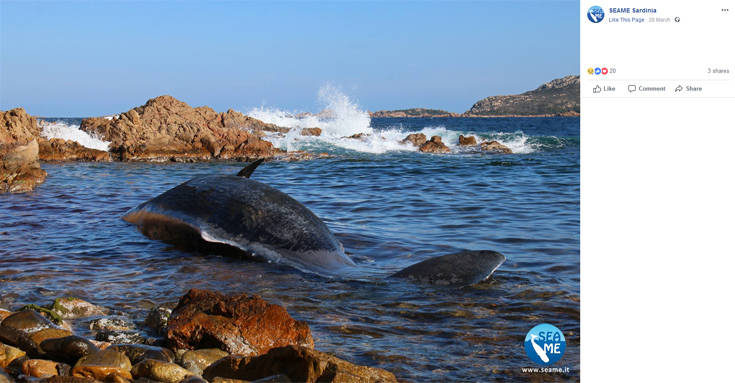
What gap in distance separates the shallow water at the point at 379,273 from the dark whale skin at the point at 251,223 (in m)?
0.18

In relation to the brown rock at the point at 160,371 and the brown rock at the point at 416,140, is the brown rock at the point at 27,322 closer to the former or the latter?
the brown rock at the point at 160,371

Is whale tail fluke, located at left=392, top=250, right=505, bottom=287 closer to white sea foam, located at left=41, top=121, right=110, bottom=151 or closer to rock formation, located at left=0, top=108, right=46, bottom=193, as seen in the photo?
rock formation, located at left=0, top=108, right=46, bottom=193

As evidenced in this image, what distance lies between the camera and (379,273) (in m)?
4.81

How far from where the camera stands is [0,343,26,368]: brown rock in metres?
2.99

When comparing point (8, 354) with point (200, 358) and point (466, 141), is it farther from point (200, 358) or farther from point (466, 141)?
point (466, 141)

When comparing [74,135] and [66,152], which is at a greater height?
[74,135]

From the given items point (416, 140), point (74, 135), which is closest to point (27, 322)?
point (74, 135)

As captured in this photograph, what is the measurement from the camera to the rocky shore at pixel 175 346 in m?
2.75

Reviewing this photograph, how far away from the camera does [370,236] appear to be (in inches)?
262

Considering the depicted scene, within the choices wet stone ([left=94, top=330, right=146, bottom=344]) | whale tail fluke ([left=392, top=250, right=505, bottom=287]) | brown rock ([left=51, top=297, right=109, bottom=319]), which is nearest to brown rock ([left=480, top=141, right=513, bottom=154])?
whale tail fluke ([left=392, top=250, right=505, bottom=287])

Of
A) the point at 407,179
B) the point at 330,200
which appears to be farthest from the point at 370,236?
the point at 407,179
